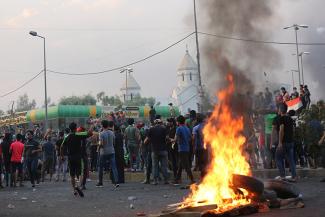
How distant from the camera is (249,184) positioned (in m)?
9.21

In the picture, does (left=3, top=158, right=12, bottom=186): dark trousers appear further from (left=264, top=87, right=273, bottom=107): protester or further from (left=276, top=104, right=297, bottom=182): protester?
(left=276, top=104, right=297, bottom=182): protester

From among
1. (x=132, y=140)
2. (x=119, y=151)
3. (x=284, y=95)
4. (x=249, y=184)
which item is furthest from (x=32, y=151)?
(x=249, y=184)

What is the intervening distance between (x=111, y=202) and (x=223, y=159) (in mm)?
3078

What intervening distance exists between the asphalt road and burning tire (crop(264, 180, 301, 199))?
1.01ft

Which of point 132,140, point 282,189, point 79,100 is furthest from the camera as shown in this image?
point 79,100

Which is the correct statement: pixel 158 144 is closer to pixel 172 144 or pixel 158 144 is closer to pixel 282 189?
pixel 172 144

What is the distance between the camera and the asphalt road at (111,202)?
393 inches

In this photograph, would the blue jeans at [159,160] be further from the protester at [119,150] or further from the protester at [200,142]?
the protester at [119,150]

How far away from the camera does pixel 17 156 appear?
60.0 feet

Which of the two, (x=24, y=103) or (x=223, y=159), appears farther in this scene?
(x=24, y=103)

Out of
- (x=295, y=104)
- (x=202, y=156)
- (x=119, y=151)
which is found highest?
(x=295, y=104)

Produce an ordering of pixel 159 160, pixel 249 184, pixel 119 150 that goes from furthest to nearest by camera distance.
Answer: pixel 119 150 → pixel 159 160 → pixel 249 184

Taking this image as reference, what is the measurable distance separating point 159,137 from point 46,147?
21.2ft

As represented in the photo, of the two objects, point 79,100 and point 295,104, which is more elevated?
point 79,100
